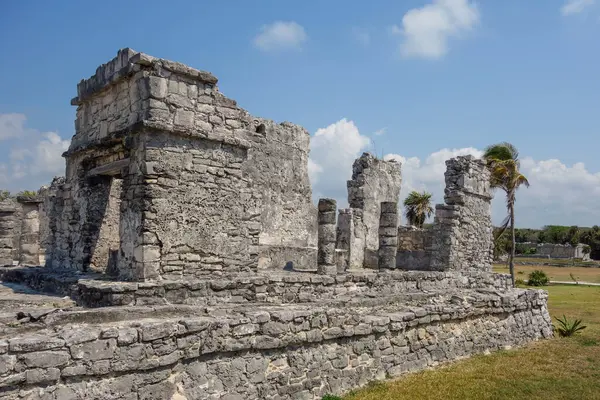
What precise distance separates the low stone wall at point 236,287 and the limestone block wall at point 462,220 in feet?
4.92

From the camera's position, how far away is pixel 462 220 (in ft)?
38.7

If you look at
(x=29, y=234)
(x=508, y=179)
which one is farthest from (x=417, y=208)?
Answer: (x=29, y=234)

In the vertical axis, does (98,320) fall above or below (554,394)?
above

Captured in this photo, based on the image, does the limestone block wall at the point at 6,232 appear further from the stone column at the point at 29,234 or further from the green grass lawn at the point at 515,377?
the green grass lawn at the point at 515,377

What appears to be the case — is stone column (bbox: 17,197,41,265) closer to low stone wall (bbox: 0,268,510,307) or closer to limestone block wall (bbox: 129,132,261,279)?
low stone wall (bbox: 0,268,510,307)

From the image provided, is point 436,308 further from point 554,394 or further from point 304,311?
point 304,311

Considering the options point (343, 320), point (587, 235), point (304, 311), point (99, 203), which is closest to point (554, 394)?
point (343, 320)

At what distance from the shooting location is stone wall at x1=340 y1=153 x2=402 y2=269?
14117mm

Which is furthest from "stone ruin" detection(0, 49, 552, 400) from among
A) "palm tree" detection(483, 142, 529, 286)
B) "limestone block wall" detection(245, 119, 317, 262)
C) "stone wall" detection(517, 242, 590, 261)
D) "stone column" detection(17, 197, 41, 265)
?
"stone wall" detection(517, 242, 590, 261)

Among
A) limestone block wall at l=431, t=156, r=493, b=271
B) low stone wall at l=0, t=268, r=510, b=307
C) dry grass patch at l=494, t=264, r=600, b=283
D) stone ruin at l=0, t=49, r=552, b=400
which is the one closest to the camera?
stone ruin at l=0, t=49, r=552, b=400

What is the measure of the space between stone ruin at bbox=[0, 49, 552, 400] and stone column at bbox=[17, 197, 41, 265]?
459 cm

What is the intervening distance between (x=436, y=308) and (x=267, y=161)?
629 centimetres

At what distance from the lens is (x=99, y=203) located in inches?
327

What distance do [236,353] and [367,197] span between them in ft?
32.8
